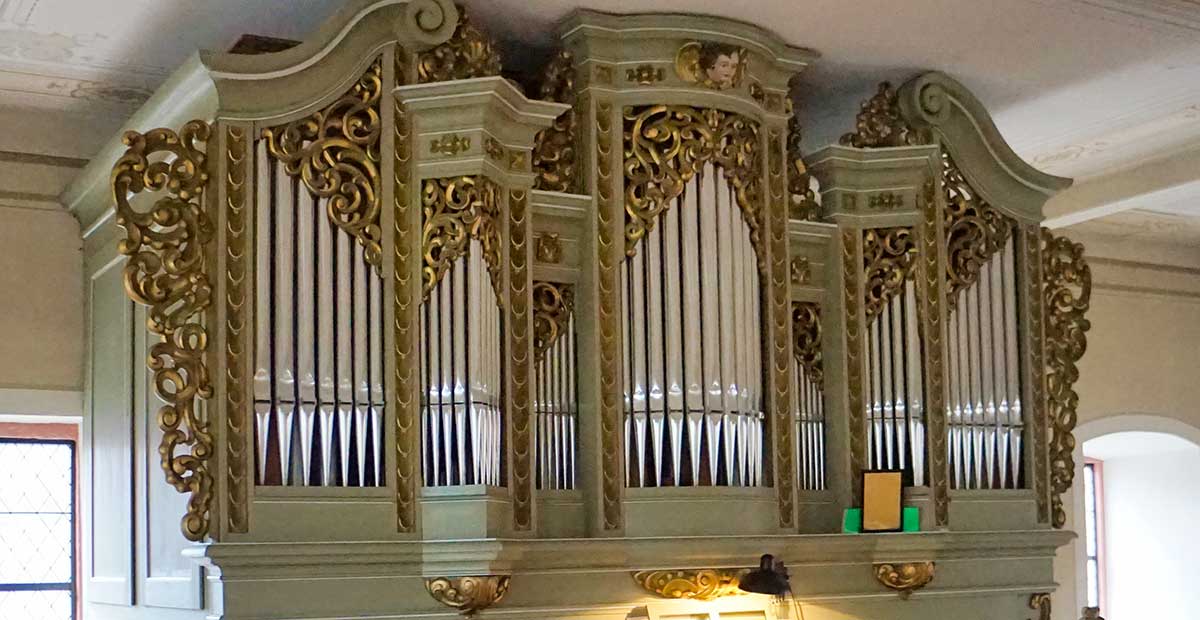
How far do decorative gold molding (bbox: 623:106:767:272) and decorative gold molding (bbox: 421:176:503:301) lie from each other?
615mm

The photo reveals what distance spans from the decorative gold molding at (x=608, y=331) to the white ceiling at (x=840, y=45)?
0.57m

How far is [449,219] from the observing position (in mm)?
5031

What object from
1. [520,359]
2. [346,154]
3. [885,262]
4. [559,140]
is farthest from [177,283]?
[885,262]

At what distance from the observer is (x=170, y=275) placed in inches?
186

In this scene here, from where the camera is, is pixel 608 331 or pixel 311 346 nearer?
pixel 311 346

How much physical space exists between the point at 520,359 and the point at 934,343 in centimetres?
182

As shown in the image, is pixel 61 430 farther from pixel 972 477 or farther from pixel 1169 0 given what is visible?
pixel 1169 0

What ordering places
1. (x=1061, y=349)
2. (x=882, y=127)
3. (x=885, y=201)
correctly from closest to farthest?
1. (x=885, y=201)
2. (x=882, y=127)
3. (x=1061, y=349)

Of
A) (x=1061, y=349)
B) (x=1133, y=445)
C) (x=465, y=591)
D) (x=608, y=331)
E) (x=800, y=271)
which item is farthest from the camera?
(x=1133, y=445)

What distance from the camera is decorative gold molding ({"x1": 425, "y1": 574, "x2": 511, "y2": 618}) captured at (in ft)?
15.9

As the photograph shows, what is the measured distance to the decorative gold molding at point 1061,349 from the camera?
6.46 metres

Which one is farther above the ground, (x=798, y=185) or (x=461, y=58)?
(x=461, y=58)

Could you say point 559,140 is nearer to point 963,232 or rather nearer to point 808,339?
point 808,339

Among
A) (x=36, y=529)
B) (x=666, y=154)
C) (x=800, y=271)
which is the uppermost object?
(x=666, y=154)
